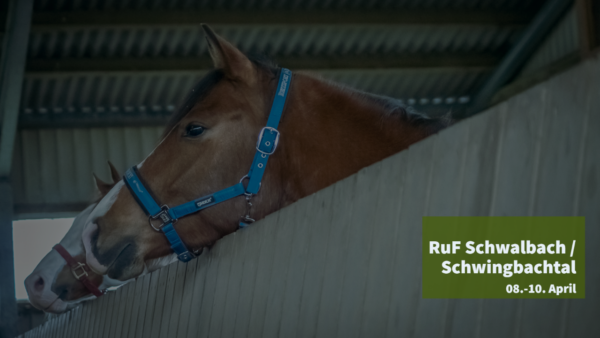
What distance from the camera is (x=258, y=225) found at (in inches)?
73.7

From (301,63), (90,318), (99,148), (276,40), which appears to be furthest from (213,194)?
(99,148)

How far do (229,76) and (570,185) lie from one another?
1617 millimetres

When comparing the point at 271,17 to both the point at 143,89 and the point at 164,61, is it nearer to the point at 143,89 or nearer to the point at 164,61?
the point at 164,61

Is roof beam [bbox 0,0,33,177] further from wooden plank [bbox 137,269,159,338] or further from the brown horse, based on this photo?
wooden plank [bbox 137,269,159,338]

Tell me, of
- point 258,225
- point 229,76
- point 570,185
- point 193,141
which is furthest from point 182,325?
point 570,185

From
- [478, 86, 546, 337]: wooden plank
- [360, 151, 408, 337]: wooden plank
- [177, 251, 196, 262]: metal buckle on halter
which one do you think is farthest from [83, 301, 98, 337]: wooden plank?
[478, 86, 546, 337]: wooden plank

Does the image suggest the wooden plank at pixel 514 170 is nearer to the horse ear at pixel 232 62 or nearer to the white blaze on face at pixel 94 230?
the horse ear at pixel 232 62

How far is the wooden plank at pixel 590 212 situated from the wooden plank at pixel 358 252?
0.56 meters

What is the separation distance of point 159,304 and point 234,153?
0.74 m

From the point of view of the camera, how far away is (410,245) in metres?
1.34

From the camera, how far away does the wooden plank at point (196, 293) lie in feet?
6.59

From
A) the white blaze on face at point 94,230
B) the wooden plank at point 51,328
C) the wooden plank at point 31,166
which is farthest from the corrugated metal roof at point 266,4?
the white blaze on face at point 94,230

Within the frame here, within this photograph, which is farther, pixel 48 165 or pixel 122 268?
pixel 48 165

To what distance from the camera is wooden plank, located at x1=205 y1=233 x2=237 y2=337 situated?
1.90 metres
